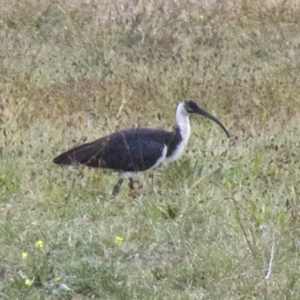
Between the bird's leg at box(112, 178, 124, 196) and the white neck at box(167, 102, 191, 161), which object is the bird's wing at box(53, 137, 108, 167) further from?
the white neck at box(167, 102, 191, 161)

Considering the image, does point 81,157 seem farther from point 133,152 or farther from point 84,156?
point 133,152

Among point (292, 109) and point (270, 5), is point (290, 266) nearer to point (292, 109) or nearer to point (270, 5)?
point (292, 109)

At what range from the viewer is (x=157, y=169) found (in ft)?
23.0

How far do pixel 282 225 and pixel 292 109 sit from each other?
122 inches

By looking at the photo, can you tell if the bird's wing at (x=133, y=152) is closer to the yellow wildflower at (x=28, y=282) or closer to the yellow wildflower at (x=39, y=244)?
the yellow wildflower at (x=39, y=244)

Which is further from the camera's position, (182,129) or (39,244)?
(182,129)

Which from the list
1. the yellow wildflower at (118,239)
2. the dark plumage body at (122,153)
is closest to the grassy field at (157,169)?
the yellow wildflower at (118,239)

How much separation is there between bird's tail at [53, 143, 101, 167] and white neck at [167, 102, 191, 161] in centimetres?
53

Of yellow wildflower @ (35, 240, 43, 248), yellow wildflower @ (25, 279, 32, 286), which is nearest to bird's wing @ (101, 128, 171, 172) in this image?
yellow wildflower @ (35, 240, 43, 248)

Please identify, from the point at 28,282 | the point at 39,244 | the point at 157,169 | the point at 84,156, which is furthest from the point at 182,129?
the point at 28,282

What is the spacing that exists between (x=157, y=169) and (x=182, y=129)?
36 centimetres

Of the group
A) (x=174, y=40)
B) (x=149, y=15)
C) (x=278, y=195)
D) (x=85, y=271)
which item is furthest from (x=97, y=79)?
(x=85, y=271)

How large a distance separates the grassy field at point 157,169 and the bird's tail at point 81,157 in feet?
0.28

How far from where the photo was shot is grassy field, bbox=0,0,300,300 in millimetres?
5000
